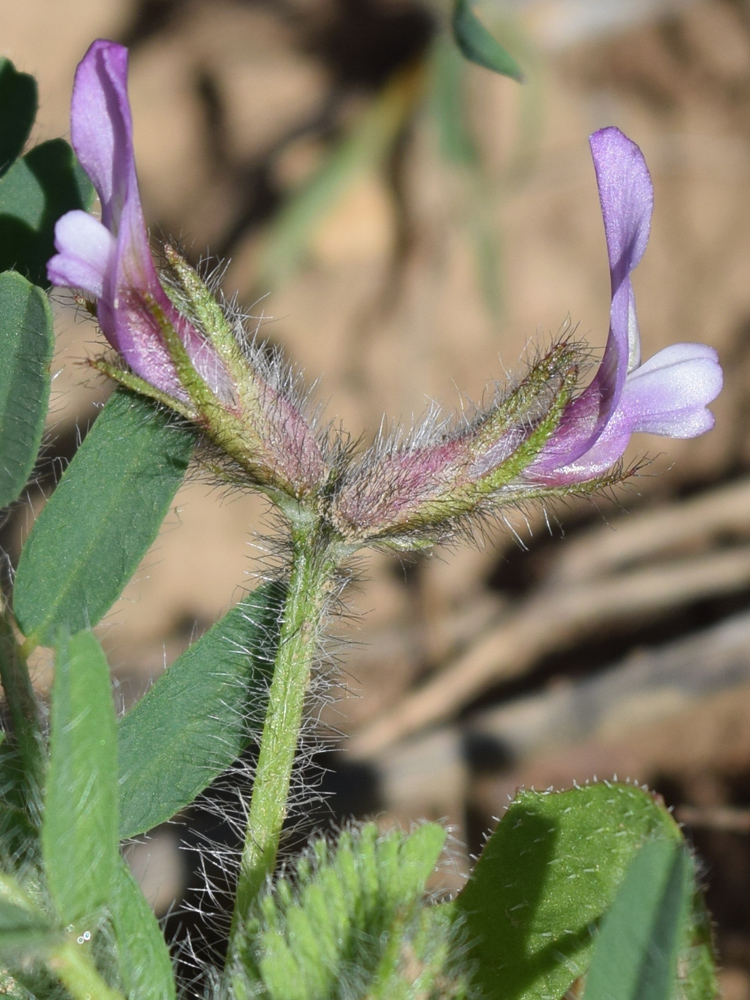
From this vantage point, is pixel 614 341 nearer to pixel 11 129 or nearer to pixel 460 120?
pixel 11 129

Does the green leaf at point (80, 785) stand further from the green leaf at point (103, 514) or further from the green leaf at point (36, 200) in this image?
the green leaf at point (36, 200)

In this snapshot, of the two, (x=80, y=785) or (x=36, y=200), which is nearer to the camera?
(x=80, y=785)

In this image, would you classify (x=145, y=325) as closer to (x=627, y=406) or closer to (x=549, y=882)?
(x=627, y=406)

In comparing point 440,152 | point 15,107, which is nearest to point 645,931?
point 15,107

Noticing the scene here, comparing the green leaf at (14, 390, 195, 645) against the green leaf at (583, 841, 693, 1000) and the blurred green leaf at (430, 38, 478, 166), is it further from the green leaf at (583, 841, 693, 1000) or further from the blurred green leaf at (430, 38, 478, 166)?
the blurred green leaf at (430, 38, 478, 166)

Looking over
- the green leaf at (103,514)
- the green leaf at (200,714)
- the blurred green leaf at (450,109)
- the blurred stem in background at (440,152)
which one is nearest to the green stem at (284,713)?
the green leaf at (200,714)

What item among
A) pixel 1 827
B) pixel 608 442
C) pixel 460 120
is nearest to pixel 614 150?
pixel 608 442
